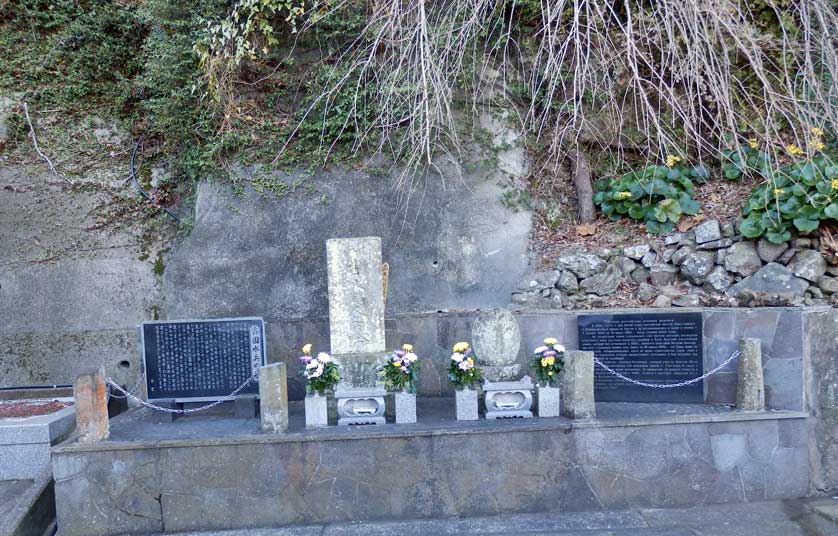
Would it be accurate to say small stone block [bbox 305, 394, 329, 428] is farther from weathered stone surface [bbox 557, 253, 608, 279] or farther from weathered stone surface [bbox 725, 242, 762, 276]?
weathered stone surface [bbox 725, 242, 762, 276]

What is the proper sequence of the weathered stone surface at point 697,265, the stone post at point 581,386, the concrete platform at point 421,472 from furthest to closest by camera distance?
the weathered stone surface at point 697,265 < the stone post at point 581,386 < the concrete platform at point 421,472

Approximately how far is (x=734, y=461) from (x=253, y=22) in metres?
8.00

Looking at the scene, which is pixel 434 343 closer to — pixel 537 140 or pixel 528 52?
pixel 537 140

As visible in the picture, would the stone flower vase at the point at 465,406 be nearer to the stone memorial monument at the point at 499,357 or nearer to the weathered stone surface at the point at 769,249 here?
the stone memorial monument at the point at 499,357

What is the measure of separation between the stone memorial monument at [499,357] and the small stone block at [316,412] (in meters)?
1.63

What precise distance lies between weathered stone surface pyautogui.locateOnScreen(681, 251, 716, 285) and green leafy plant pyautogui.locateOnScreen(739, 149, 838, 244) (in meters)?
0.51

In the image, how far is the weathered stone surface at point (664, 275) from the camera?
25.2 ft

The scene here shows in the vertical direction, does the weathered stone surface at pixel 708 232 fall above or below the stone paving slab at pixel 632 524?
above

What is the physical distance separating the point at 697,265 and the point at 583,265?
1.38m

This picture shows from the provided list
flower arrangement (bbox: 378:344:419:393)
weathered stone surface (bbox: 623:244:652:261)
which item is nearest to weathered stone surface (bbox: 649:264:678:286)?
weathered stone surface (bbox: 623:244:652:261)

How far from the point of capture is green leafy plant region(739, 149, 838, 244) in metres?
6.75

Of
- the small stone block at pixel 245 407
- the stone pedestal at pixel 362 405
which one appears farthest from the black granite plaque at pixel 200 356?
the stone pedestal at pixel 362 405

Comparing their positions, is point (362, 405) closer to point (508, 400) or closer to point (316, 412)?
point (316, 412)

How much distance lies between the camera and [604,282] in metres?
7.78
